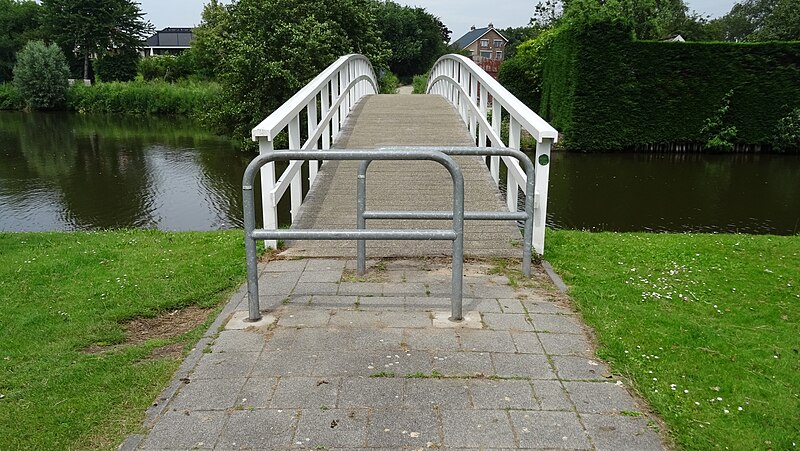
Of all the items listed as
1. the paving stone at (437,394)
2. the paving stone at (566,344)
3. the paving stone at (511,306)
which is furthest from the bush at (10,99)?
the paving stone at (437,394)

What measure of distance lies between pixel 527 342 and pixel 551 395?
2.04 ft

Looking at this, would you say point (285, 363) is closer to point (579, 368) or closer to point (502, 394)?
point (502, 394)

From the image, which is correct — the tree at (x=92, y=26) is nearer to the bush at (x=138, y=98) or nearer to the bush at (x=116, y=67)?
the bush at (x=116, y=67)

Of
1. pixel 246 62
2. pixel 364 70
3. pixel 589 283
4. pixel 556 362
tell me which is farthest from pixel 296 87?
pixel 556 362

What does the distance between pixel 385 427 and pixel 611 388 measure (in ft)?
3.81

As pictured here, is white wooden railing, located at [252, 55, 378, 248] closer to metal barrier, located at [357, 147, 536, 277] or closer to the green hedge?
metal barrier, located at [357, 147, 536, 277]

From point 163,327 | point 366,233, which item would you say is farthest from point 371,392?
point 163,327

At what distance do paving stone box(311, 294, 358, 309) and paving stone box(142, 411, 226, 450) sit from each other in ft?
4.54

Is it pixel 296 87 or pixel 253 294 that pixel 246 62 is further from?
pixel 253 294

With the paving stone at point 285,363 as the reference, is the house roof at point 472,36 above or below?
above

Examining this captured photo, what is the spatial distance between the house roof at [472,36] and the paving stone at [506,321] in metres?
84.4

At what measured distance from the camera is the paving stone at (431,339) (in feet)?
11.8

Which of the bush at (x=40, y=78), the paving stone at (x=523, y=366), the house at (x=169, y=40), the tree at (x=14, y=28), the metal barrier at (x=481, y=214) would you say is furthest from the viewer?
the house at (x=169, y=40)

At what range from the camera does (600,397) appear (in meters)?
3.09
